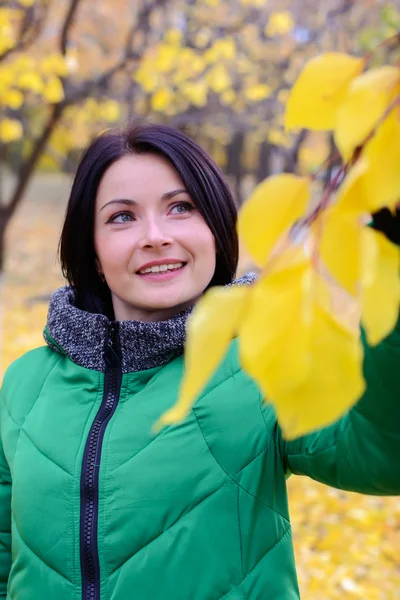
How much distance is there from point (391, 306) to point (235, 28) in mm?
9235

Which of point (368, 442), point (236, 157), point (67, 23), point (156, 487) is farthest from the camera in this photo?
point (236, 157)

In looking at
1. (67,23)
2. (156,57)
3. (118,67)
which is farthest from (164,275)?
(156,57)

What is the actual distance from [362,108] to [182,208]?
985 mm

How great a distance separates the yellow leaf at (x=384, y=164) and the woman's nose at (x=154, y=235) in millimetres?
903

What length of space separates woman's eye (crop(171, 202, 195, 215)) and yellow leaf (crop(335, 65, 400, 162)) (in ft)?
3.17

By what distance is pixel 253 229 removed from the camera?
516 millimetres

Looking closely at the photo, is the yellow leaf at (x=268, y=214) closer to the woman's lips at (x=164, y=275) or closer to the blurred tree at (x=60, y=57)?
the woman's lips at (x=164, y=275)

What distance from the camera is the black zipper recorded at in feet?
4.11

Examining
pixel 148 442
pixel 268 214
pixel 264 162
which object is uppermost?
pixel 264 162

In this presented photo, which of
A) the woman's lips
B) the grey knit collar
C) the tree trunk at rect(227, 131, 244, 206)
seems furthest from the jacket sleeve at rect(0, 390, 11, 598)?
the tree trunk at rect(227, 131, 244, 206)

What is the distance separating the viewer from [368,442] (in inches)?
38.8

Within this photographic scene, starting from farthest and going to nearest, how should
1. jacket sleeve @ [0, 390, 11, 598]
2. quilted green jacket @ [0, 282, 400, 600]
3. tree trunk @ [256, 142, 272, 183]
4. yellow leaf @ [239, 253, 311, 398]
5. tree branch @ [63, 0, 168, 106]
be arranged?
1. tree trunk @ [256, 142, 272, 183]
2. tree branch @ [63, 0, 168, 106]
3. jacket sleeve @ [0, 390, 11, 598]
4. quilted green jacket @ [0, 282, 400, 600]
5. yellow leaf @ [239, 253, 311, 398]

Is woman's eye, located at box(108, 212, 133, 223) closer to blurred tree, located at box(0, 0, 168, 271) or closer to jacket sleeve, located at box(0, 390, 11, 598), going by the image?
jacket sleeve, located at box(0, 390, 11, 598)

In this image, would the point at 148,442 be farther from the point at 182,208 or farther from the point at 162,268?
the point at 182,208
